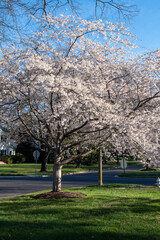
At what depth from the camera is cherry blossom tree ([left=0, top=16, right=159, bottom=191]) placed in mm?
10664

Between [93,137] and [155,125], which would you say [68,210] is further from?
[155,125]

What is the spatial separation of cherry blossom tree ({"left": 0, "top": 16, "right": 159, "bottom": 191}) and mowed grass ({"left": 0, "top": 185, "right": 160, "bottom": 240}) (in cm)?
283

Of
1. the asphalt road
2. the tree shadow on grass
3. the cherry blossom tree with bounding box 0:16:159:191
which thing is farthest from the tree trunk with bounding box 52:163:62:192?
the tree shadow on grass

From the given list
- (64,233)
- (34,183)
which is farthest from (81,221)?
(34,183)

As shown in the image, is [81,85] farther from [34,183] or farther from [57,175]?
[34,183]

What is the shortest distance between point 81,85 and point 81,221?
4.68 meters

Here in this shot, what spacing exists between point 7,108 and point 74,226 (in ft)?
21.8

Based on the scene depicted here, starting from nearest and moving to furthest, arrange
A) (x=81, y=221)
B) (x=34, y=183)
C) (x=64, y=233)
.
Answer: (x=64, y=233), (x=81, y=221), (x=34, y=183)

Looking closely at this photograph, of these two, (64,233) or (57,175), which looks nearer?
(64,233)

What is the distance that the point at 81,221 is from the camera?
7270mm

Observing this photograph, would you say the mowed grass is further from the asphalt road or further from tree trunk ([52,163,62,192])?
the asphalt road

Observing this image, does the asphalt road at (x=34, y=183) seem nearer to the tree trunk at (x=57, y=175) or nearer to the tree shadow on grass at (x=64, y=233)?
the tree trunk at (x=57, y=175)

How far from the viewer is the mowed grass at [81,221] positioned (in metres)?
6.04

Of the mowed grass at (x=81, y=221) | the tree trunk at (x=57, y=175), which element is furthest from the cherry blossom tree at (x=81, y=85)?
the mowed grass at (x=81, y=221)
